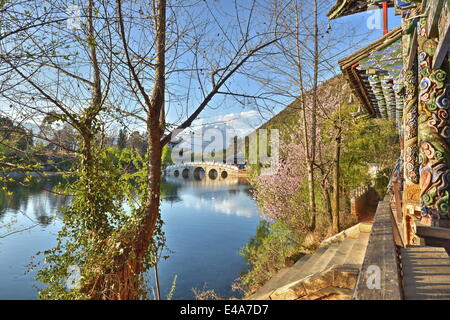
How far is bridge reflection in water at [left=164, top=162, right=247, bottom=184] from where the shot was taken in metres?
36.3

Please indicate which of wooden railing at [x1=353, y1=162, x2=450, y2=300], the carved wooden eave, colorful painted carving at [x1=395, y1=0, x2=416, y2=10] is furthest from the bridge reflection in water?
wooden railing at [x1=353, y1=162, x2=450, y2=300]

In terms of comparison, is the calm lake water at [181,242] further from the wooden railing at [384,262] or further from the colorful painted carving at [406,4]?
the colorful painted carving at [406,4]

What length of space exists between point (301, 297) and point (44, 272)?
288 cm

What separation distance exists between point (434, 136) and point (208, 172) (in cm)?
4071

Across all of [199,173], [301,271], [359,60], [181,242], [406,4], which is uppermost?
[406,4]

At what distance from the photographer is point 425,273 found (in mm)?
1936

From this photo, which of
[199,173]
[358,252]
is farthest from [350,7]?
[199,173]

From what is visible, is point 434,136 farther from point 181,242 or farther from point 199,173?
point 199,173

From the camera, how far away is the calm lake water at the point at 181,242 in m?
8.97

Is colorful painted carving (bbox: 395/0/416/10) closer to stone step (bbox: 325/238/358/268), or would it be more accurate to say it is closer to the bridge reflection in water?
stone step (bbox: 325/238/358/268)

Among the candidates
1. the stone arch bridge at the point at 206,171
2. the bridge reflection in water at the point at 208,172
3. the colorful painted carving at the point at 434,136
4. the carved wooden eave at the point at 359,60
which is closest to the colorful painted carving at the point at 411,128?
the carved wooden eave at the point at 359,60

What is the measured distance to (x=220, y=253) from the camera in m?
11.8

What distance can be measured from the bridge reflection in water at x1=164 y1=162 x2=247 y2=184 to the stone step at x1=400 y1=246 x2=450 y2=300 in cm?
3193

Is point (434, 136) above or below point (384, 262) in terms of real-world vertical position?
above
